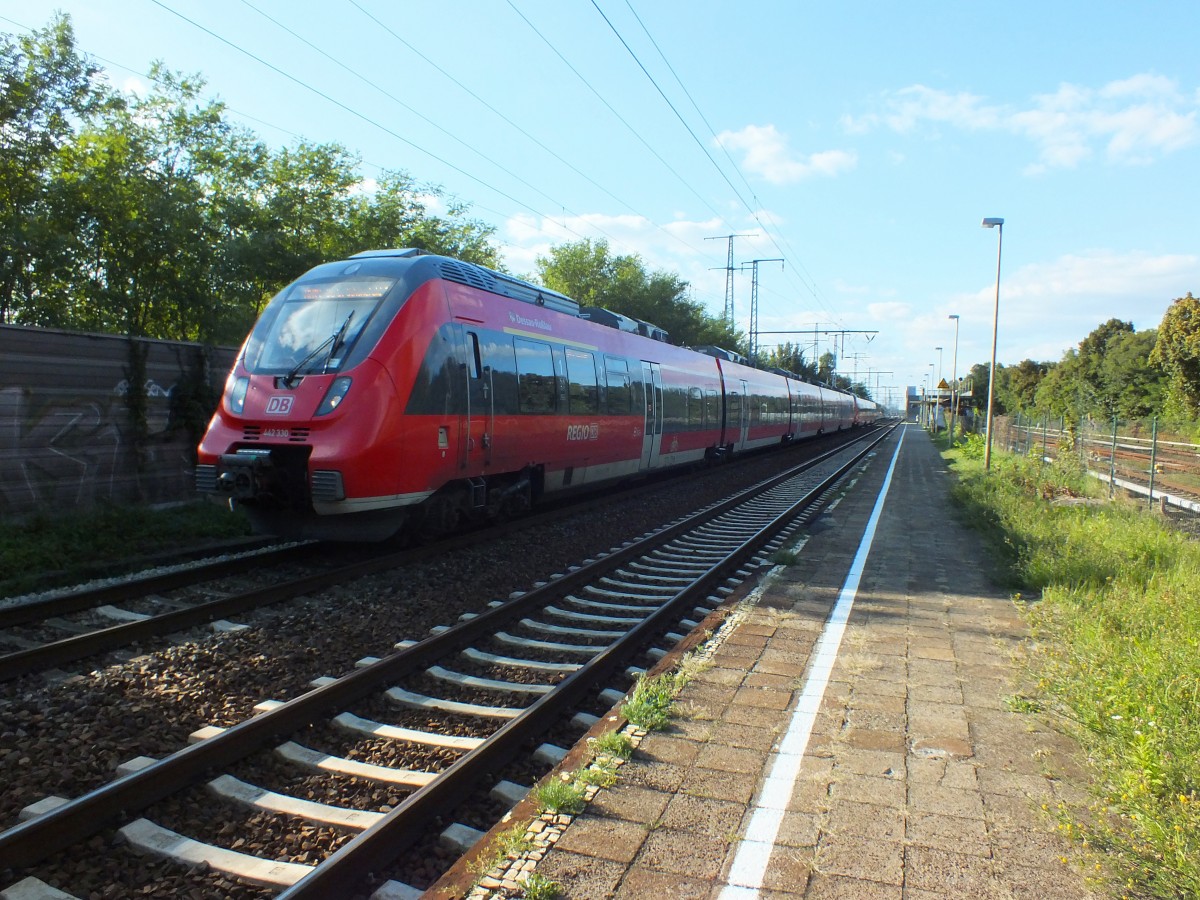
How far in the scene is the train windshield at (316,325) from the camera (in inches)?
317

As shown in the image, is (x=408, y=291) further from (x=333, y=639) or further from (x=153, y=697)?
(x=153, y=697)

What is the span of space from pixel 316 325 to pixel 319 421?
1289mm

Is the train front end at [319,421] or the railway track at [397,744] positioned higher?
the train front end at [319,421]

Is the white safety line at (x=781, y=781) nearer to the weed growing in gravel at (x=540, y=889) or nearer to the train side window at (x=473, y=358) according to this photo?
the weed growing in gravel at (x=540, y=889)

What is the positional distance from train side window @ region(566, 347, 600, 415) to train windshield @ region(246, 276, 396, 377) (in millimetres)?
4064

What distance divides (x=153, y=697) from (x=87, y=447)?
6715mm

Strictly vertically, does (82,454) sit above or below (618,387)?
below

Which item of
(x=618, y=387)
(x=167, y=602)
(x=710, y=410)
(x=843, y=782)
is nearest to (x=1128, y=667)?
(x=843, y=782)

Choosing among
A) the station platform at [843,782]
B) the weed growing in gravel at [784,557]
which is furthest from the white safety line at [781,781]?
the weed growing in gravel at [784,557]

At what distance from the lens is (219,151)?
2164 cm

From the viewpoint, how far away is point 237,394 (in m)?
8.32

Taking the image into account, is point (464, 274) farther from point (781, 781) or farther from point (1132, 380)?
point (1132, 380)

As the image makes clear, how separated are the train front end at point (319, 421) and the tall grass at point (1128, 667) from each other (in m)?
5.80

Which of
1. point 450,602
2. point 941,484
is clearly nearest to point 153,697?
point 450,602
